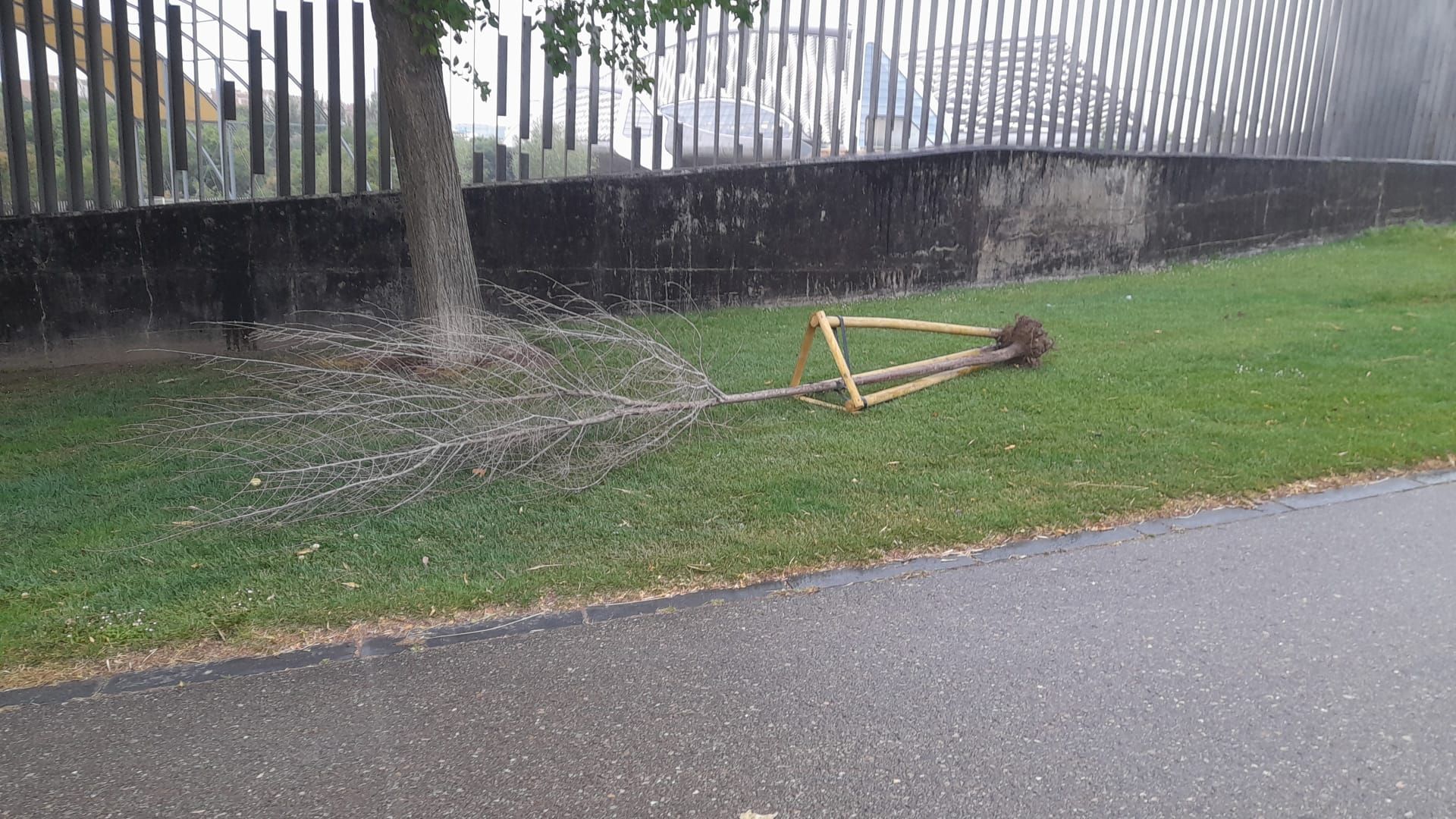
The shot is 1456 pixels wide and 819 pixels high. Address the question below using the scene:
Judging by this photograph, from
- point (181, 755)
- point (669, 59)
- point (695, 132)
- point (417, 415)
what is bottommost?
point (181, 755)

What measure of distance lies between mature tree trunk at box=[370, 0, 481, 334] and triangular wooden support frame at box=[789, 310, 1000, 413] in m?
2.54

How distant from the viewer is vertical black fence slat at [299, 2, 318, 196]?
8.89m

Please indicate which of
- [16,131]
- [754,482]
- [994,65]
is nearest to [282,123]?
[16,131]

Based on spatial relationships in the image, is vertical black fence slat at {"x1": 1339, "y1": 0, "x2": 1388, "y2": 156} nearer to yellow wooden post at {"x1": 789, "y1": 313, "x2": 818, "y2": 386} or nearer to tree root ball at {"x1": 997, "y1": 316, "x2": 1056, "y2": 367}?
tree root ball at {"x1": 997, "y1": 316, "x2": 1056, "y2": 367}

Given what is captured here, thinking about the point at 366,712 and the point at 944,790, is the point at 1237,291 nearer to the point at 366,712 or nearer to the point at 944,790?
the point at 944,790

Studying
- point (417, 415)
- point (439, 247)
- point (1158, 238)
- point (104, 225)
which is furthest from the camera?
point (1158, 238)

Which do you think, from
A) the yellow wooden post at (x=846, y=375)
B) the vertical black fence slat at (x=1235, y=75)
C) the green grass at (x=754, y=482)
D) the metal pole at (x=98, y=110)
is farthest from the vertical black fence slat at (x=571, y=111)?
the vertical black fence slat at (x=1235, y=75)

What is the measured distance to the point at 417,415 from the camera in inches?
205

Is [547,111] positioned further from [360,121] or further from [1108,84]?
[1108,84]

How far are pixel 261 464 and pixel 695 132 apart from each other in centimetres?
623

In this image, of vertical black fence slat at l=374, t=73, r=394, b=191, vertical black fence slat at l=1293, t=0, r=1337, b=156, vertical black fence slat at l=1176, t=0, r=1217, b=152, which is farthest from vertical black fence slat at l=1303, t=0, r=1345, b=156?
vertical black fence slat at l=374, t=73, r=394, b=191

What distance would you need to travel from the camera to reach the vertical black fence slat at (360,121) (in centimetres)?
905

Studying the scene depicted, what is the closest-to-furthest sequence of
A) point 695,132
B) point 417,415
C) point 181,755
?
1. point 181,755
2. point 417,415
3. point 695,132

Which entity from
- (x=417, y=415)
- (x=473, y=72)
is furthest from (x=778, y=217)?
(x=417, y=415)
